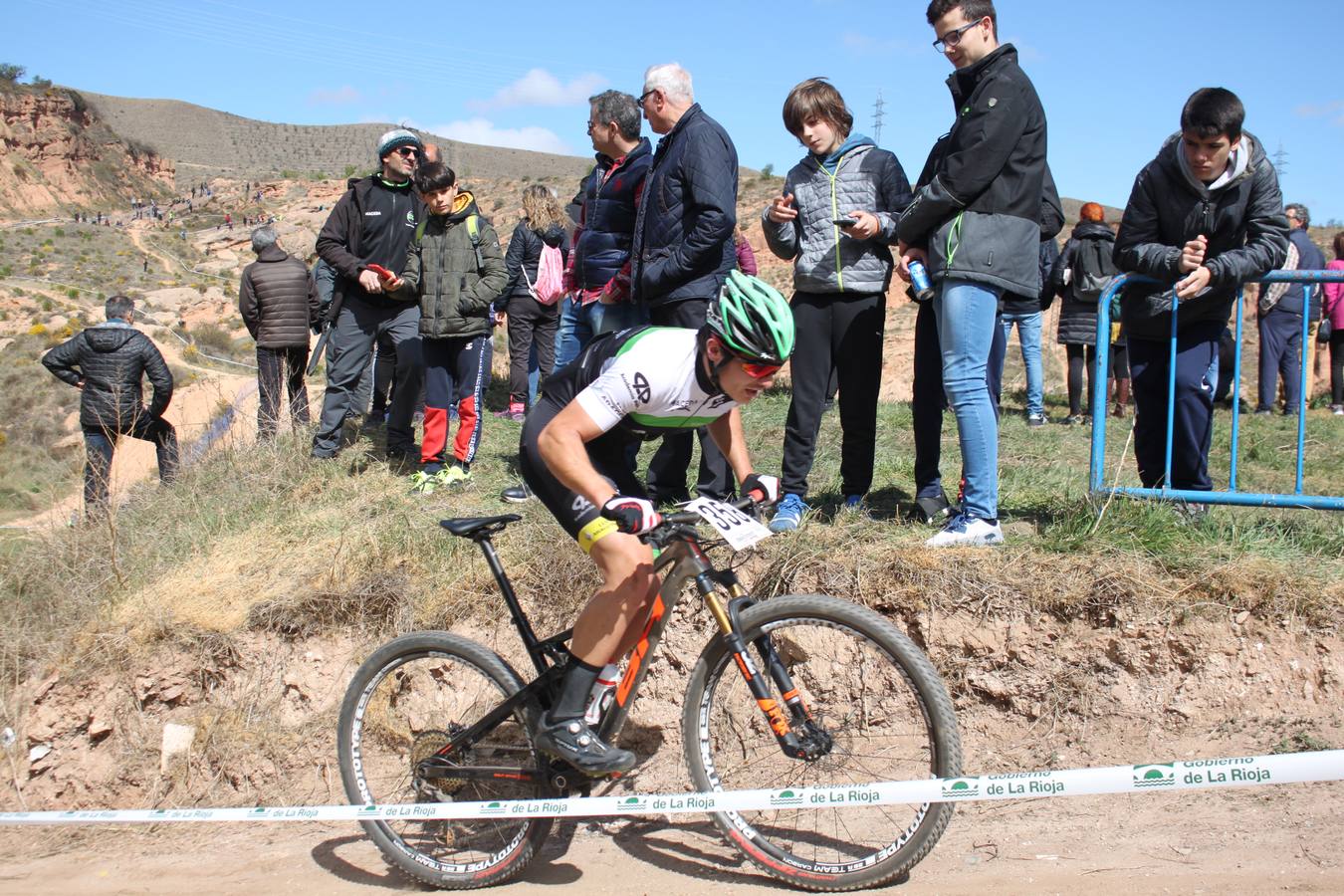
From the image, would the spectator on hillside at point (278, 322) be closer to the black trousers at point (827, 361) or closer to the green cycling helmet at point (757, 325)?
the black trousers at point (827, 361)

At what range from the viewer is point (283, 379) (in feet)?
27.9

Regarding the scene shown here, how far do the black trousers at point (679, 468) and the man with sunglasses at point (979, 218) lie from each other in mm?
1388

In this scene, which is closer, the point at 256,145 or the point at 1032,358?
the point at 1032,358

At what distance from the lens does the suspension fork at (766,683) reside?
3594 mm

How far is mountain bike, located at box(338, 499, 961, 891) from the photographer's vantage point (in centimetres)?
359

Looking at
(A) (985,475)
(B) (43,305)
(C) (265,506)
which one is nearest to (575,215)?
(C) (265,506)

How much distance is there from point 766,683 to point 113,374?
23.6 feet

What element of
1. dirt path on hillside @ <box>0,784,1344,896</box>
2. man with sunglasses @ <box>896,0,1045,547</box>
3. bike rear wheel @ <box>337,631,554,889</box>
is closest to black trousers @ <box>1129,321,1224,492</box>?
man with sunglasses @ <box>896,0,1045,547</box>

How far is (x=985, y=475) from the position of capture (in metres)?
5.02

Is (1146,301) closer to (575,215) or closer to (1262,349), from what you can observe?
(575,215)

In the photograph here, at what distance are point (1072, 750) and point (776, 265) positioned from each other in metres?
29.2

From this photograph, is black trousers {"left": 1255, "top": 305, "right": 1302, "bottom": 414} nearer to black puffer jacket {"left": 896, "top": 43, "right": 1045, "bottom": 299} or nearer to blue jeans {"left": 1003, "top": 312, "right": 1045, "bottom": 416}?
blue jeans {"left": 1003, "top": 312, "right": 1045, "bottom": 416}

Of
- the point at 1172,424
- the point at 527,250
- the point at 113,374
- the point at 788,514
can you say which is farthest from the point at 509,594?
the point at 527,250

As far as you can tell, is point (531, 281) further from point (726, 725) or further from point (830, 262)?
point (726, 725)
